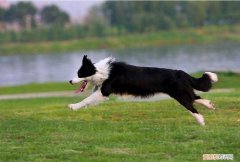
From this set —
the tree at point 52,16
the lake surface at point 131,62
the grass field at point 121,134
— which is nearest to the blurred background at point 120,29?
the tree at point 52,16

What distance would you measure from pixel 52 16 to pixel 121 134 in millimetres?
108613

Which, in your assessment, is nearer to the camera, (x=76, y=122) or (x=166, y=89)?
(x=166, y=89)

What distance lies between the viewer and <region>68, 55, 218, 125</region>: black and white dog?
8.94m

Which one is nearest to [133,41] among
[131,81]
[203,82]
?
[203,82]

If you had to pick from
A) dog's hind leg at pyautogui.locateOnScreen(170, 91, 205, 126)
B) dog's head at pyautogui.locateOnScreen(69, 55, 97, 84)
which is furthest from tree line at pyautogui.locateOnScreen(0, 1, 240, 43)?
dog's hind leg at pyautogui.locateOnScreen(170, 91, 205, 126)

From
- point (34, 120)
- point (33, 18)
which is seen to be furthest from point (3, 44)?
point (34, 120)

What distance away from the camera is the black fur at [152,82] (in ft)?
29.3

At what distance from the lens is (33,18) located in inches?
4370

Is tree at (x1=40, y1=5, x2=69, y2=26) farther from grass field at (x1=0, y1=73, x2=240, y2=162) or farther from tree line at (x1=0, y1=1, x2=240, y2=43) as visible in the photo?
grass field at (x1=0, y1=73, x2=240, y2=162)

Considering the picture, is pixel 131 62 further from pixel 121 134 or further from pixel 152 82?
pixel 121 134

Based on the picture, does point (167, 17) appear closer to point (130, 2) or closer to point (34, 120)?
point (130, 2)

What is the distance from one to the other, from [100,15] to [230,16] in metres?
32.0

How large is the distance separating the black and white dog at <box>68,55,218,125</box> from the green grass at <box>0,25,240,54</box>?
71981 millimetres

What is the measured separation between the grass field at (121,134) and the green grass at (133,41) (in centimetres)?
7000
